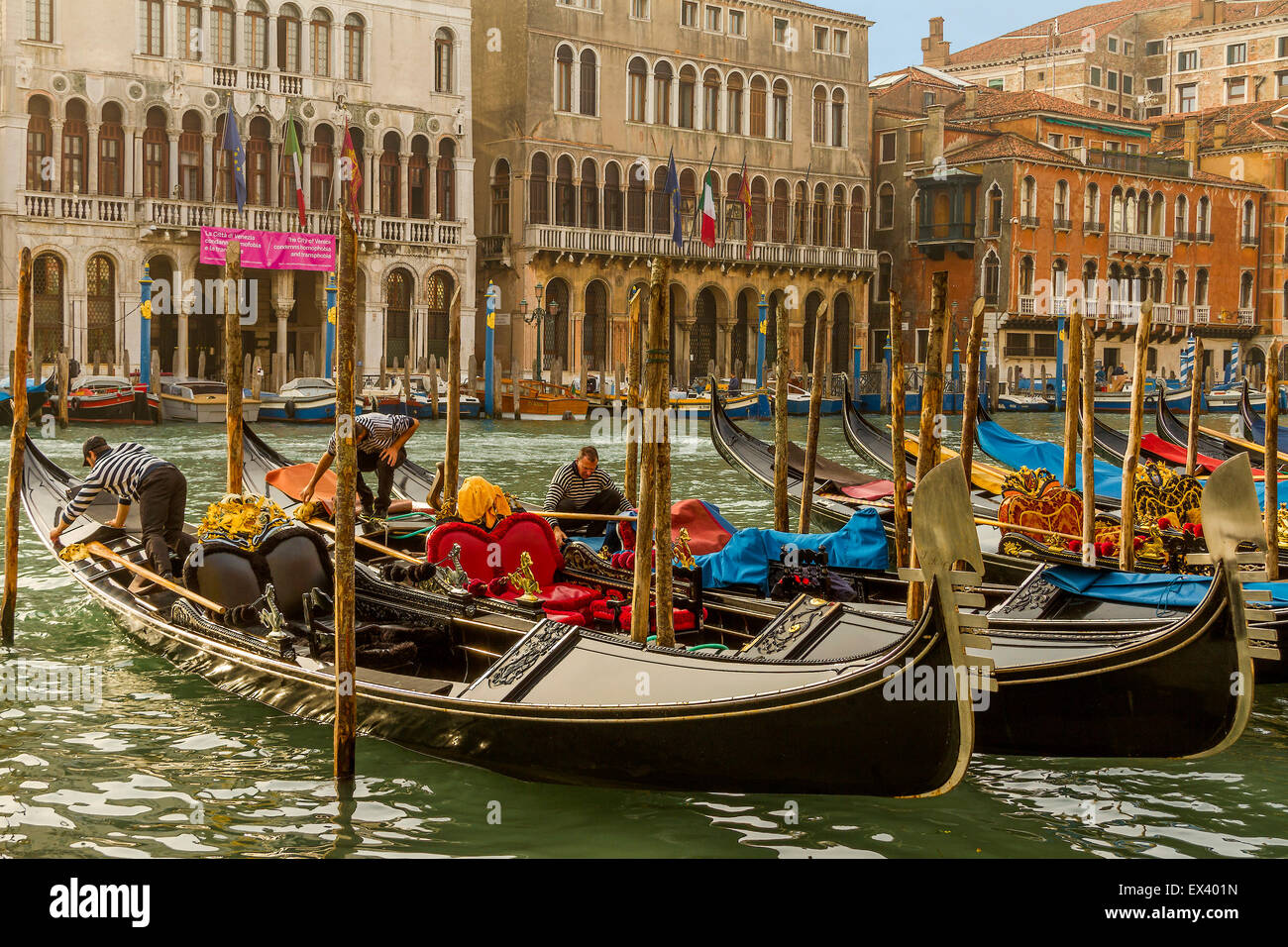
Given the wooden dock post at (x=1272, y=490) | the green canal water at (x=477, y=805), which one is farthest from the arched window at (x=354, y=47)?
the green canal water at (x=477, y=805)

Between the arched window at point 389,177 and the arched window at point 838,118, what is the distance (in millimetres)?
7019

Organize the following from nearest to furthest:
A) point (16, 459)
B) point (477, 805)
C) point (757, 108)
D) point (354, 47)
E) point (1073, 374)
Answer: point (477, 805) < point (16, 459) < point (1073, 374) < point (354, 47) < point (757, 108)

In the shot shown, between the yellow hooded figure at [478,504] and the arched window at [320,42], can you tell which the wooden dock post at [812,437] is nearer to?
the yellow hooded figure at [478,504]

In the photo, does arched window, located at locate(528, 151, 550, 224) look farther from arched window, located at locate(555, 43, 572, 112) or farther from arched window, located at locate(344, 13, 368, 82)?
arched window, located at locate(344, 13, 368, 82)

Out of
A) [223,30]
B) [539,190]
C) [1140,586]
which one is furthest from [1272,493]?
[539,190]

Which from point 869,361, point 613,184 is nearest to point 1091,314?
point 869,361

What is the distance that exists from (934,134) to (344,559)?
20111mm

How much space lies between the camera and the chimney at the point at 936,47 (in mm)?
28984

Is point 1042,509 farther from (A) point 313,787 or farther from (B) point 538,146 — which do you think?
(B) point 538,146

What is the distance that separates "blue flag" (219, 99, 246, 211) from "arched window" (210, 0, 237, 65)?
665 mm

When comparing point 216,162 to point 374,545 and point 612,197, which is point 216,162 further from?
point 374,545

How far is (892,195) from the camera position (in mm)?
23453

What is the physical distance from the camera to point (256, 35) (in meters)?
17.6

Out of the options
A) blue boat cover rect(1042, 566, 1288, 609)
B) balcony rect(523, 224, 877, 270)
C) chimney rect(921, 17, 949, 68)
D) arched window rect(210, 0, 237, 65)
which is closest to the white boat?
arched window rect(210, 0, 237, 65)
